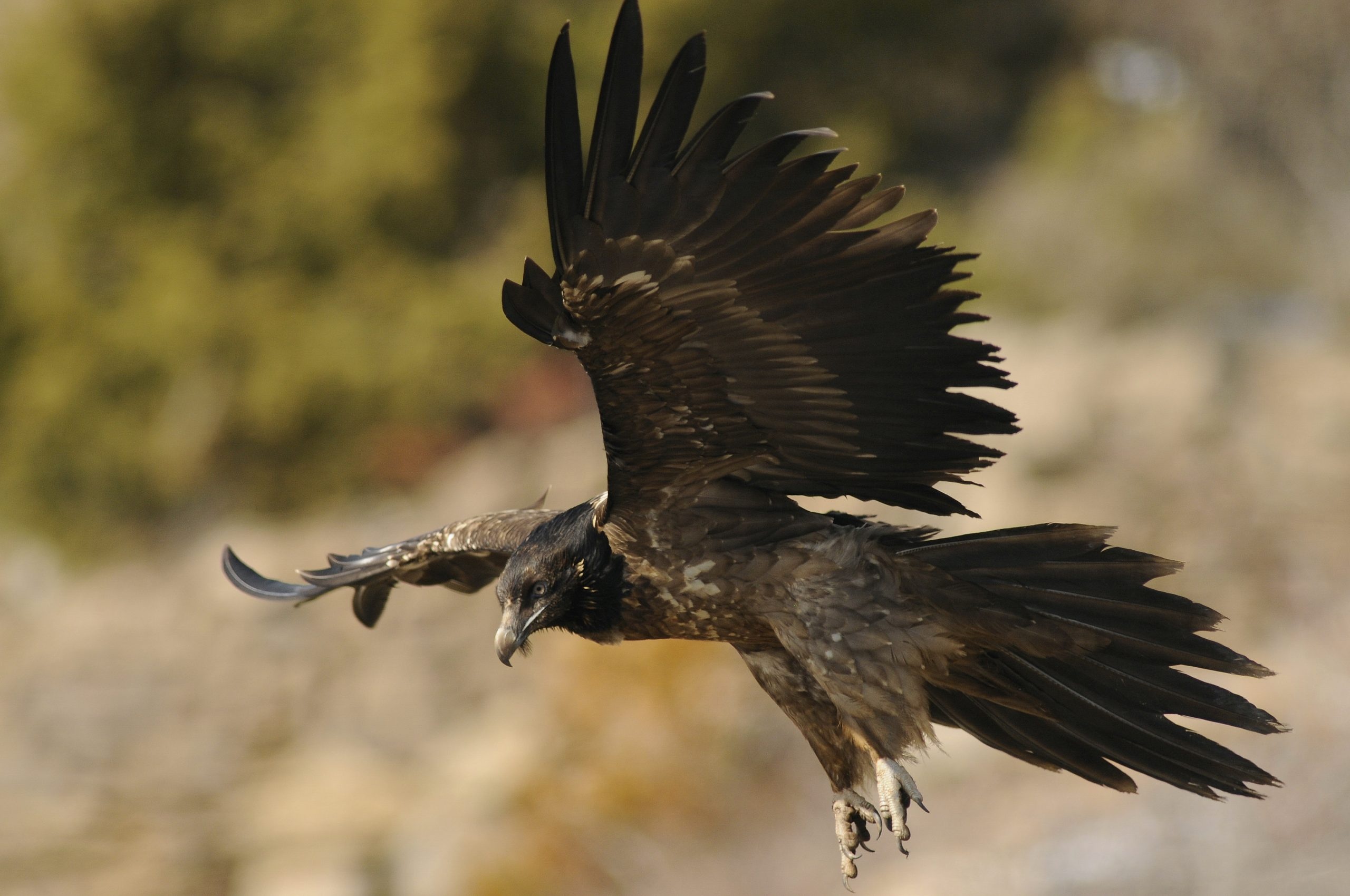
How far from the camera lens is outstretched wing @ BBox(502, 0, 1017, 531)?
284 cm

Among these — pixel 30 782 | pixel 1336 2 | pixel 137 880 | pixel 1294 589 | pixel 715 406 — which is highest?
pixel 1336 2

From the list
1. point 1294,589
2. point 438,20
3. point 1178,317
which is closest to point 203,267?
point 438,20

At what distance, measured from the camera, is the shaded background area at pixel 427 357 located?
517 inches

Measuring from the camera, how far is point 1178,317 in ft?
60.1

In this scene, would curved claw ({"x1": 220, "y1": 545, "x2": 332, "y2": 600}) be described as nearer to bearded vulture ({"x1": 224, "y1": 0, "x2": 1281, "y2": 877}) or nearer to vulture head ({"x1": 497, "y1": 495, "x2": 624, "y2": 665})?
bearded vulture ({"x1": 224, "y1": 0, "x2": 1281, "y2": 877})

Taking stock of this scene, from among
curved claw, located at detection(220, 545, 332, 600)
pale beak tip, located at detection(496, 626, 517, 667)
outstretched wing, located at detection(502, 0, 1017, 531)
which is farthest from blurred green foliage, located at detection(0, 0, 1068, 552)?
outstretched wing, located at detection(502, 0, 1017, 531)

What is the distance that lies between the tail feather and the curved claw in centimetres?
198

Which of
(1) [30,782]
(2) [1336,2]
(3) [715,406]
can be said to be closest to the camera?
(3) [715,406]

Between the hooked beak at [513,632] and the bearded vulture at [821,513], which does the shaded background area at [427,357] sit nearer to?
the bearded vulture at [821,513]

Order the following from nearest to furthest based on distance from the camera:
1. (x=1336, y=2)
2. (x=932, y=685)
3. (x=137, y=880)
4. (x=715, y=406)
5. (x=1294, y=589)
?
1. (x=715, y=406)
2. (x=932, y=685)
3. (x=1294, y=589)
4. (x=137, y=880)
5. (x=1336, y=2)

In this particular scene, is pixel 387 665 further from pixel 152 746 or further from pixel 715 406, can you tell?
pixel 715 406

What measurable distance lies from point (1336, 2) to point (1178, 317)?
450 centimetres

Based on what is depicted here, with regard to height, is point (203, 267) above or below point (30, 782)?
above

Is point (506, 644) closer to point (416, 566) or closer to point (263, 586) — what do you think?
point (416, 566)
